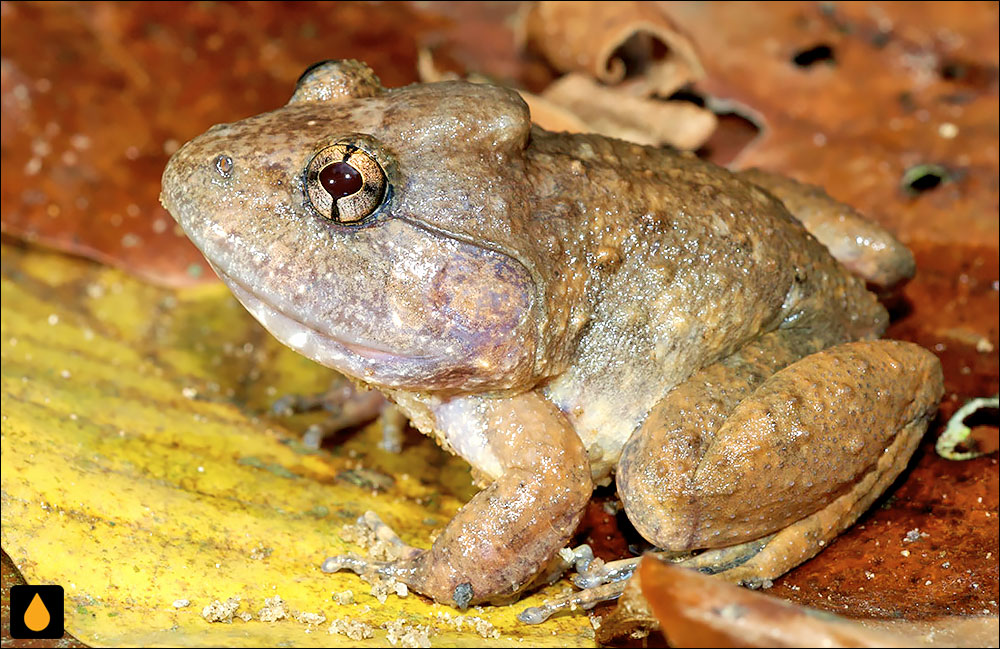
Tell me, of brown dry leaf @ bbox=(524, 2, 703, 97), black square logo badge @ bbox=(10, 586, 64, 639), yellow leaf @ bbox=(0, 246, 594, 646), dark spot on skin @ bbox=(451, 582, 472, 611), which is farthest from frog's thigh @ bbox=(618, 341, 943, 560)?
brown dry leaf @ bbox=(524, 2, 703, 97)

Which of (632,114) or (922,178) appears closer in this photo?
(922,178)

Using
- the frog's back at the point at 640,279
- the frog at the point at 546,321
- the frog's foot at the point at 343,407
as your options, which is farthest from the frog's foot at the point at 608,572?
the frog's foot at the point at 343,407

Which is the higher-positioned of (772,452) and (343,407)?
(343,407)

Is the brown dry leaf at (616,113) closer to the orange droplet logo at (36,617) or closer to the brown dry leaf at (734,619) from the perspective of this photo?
the brown dry leaf at (734,619)

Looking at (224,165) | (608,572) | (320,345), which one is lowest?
(608,572)

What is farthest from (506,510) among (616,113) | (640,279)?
(616,113)

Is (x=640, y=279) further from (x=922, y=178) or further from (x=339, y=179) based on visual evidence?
(x=922, y=178)

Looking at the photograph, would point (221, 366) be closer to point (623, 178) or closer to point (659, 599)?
point (623, 178)
